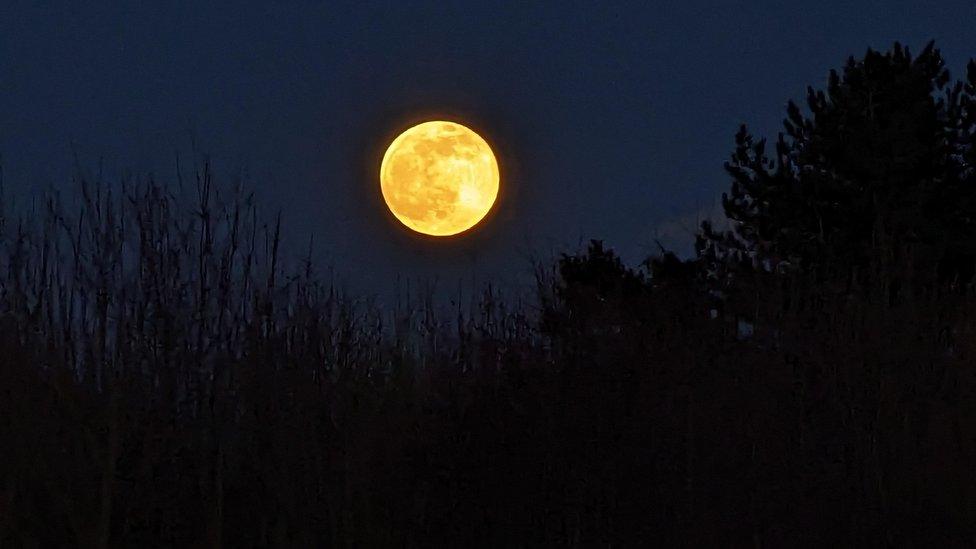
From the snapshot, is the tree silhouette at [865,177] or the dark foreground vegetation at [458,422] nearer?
the dark foreground vegetation at [458,422]

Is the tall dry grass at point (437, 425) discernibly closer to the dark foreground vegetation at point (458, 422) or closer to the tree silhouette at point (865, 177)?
the dark foreground vegetation at point (458, 422)

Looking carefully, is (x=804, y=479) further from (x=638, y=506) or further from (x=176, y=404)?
(x=176, y=404)

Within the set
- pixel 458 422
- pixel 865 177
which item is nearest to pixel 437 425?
pixel 458 422

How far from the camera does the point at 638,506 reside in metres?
7.91

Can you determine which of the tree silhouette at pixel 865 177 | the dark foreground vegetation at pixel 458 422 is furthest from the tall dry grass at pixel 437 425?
the tree silhouette at pixel 865 177

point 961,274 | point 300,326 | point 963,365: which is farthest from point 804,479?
point 961,274

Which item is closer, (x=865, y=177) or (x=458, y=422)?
(x=458, y=422)

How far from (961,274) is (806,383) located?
39.9 feet

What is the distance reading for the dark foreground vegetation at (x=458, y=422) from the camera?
6.64m

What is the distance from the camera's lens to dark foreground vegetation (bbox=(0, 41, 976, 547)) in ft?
21.8

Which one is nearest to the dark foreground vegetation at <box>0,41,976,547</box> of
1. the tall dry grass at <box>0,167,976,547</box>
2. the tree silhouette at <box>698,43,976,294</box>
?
the tall dry grass at <box>0,167,976,547</box>

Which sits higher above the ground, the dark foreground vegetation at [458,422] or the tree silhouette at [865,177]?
the tree silhouette at [865,177]

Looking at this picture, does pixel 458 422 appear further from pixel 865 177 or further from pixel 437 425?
pixel 865 177

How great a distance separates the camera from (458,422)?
816cm
